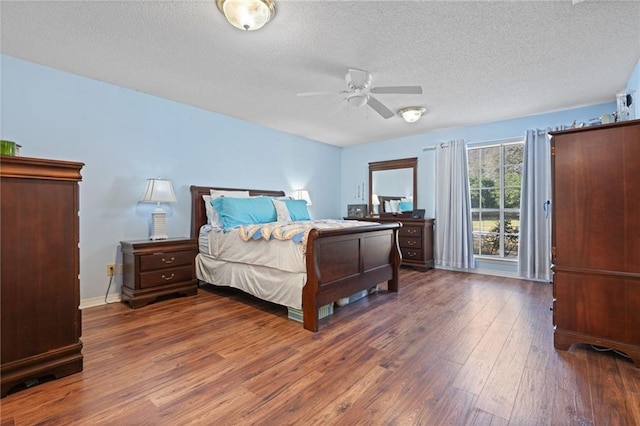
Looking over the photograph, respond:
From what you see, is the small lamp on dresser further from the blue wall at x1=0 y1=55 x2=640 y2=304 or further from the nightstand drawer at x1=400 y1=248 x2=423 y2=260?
A: the nightstand drawer at x1=400 y1=248 x2=423 y2=260

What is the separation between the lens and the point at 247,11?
184cm

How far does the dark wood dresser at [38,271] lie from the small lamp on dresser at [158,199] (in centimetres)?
150

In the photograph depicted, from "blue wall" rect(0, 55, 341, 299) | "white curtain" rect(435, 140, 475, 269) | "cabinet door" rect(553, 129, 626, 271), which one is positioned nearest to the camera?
"cabinet door" rect(553, 129, 626, 271)

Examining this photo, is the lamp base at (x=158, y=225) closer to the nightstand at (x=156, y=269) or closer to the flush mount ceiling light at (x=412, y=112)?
the nightstand at (x=156, y=269)

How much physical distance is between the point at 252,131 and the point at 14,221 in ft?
11.0

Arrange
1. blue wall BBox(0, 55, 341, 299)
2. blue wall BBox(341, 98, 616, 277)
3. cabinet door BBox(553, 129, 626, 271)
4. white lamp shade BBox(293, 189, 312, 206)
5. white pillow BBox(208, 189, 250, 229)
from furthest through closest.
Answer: white lamp shade BBox(293, 189, 312, 206) < blue wall BBox(341, 98, 616, 277) < white pillow BBox(208, 189, 250, 229) < blue wall BBox(0, 55, 341, 299) < cabinet door BBox(553, 129, 626, 271)

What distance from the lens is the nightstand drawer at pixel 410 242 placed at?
4797 mm

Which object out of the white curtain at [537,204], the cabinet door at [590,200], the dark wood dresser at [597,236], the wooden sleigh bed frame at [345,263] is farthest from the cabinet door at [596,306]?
the white curtain at [537,204]

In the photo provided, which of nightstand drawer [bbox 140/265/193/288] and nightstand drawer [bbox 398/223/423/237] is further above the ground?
nightstand drawer [bbox 398/223/423/237]

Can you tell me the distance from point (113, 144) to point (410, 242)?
170 inches

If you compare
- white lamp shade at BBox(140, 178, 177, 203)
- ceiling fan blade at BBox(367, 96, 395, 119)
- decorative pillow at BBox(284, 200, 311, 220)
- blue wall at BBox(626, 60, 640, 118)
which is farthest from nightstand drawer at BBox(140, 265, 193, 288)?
blue wall at BBox(626, 60, 640, 118)

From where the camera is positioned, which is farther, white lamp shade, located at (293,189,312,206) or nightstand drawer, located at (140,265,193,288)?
white lamp shade, located at (293,189,312,206)

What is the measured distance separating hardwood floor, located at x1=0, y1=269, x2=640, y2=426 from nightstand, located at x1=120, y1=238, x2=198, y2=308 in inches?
9.3

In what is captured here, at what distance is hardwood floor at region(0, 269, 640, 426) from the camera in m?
1.42
